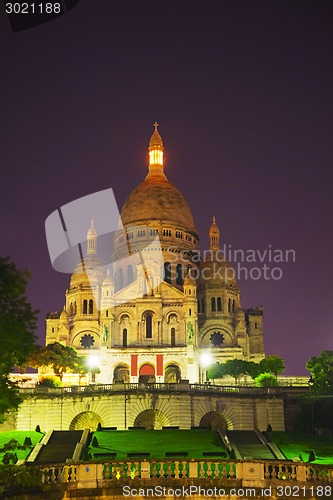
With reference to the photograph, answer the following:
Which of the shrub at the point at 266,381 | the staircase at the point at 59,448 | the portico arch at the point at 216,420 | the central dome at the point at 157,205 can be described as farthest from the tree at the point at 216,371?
the staircase at the point at 59,448

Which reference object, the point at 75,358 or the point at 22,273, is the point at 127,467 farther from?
the point at 75,358

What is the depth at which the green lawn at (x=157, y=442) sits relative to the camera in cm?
4281

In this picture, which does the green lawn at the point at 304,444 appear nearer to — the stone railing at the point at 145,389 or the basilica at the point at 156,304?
the stone railing at the point at 145,389

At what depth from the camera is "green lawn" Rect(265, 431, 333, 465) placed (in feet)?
140

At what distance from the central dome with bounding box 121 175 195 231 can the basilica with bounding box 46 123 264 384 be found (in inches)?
6.4

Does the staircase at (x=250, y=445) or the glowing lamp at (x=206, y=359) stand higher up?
the glowing lamp at (x=206, y=359)

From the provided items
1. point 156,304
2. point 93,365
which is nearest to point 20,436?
point 93,365

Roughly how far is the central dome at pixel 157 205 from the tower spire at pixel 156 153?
3632 millimetres

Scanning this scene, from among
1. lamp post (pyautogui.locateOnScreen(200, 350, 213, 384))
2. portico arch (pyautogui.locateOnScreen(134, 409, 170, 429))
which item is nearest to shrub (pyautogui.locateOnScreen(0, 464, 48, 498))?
portico arch (pyautogui.locateOnScreen(134, 409, 170, 429))

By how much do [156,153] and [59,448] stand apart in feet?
273

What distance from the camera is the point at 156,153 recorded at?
121250mm

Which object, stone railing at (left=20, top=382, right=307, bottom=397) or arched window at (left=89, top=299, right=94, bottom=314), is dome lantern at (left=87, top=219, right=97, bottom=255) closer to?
arched window at (left=89, top=299, right=94, bottom=314)

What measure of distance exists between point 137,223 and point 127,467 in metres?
78.3

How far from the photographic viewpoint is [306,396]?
5753cm
